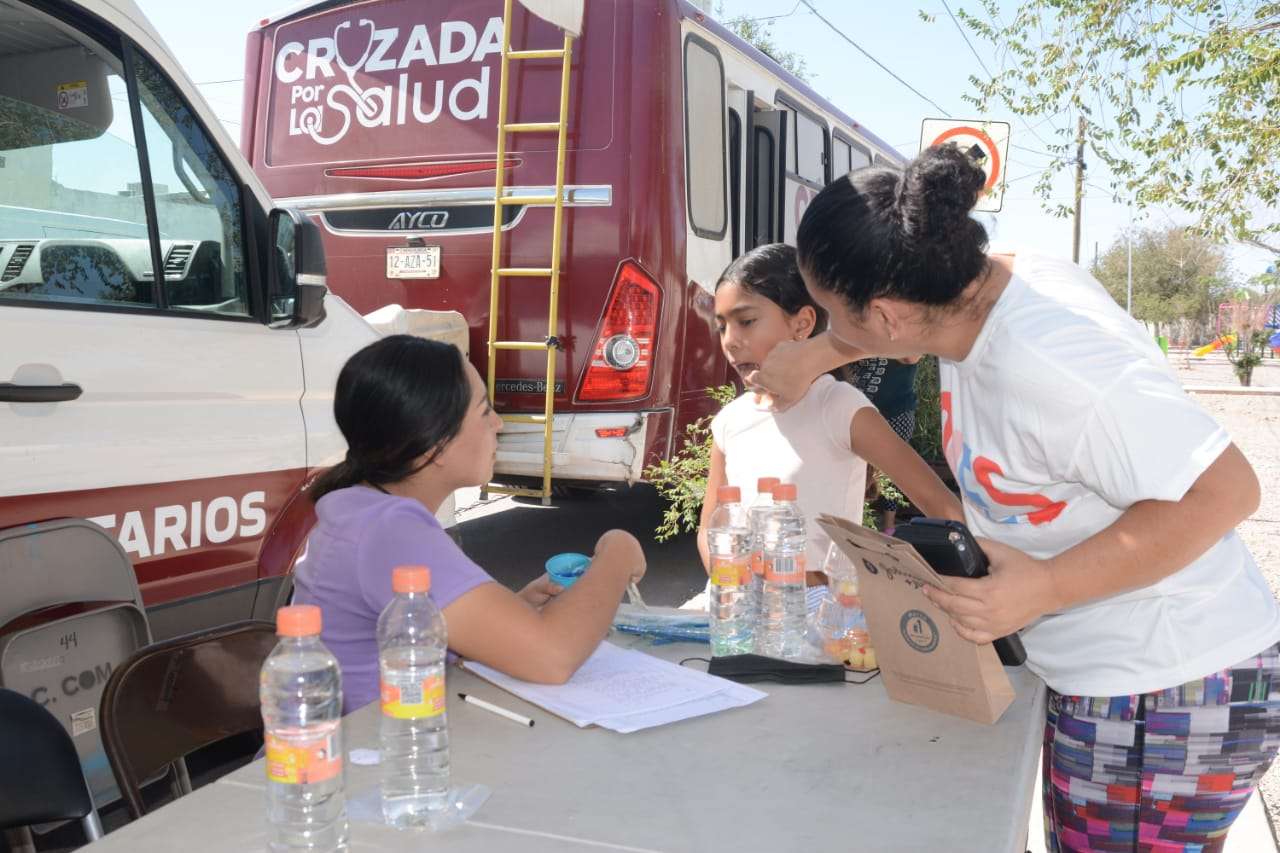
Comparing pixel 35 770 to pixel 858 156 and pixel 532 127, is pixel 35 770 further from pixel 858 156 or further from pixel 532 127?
pixel 858 156

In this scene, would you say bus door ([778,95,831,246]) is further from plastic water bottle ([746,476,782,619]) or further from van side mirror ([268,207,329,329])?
plastic water bottle ([746,476,782,619])

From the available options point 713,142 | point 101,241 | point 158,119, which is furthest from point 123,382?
point 713,142

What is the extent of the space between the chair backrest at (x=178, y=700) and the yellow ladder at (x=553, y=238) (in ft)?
10.8

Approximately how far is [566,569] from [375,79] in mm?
4406

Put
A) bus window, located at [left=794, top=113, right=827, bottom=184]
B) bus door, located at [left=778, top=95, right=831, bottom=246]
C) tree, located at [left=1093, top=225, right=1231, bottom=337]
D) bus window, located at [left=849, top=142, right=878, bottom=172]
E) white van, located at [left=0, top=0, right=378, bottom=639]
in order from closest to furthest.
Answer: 1. white van, located at [left=0, top=0, right=378, bottom=639]
2. bus door, located at [left=778, top=95, right=831, bottom=246]
3. bus window, located at [left=794, top=113, right=827, bottom=184]
4. bus window, located at [left=849, top=142, right=878, bottom=172]
5. tree, located at [left=1093, top=225, right=1231, bottom=337]

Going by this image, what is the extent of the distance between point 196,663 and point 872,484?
11.0 ft

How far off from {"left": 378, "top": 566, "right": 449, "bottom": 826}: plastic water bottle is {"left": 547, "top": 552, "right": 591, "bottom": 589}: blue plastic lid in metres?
0.65

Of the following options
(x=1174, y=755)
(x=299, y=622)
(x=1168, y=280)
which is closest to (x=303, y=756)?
(x=299, y=622)

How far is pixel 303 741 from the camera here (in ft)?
4.30

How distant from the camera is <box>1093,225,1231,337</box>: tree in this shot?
173 ft

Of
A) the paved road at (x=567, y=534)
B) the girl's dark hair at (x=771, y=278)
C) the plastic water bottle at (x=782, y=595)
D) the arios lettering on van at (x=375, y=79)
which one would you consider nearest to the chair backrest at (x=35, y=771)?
the plastic water bottle at (x=782, y=595)

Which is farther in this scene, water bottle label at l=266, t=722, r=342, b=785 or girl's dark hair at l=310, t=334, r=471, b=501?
girl's dark hair at l=310, t=334, r=471, b=501

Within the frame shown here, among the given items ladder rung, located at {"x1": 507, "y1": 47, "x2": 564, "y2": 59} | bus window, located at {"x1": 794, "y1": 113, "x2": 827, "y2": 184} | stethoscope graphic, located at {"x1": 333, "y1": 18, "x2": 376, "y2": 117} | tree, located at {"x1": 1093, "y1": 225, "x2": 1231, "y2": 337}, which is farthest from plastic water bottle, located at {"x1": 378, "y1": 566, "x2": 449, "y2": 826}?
tree, located at {"x1": 1093, "y1": 225, "x2": 1231, "y2": 337}

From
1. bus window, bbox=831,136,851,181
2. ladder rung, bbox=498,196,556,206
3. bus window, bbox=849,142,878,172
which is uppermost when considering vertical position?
bus window, bbox=849,142,878,172
